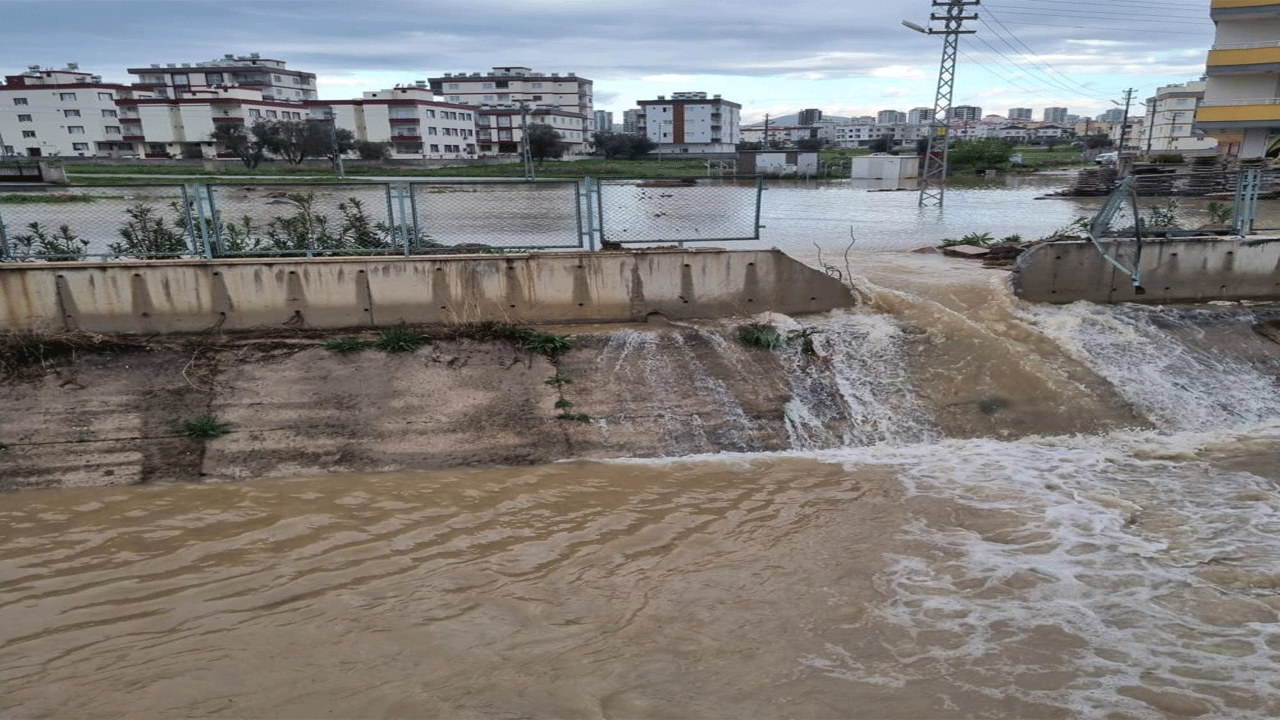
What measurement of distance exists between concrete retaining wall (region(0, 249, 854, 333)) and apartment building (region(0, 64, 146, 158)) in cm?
10106

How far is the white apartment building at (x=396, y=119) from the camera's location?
302 feet

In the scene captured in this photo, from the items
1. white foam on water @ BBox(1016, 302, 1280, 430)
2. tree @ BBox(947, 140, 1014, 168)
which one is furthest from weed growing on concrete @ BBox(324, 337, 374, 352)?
tree @ BBox(947, 140, 1014, 168)

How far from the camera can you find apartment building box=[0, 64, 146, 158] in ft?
290

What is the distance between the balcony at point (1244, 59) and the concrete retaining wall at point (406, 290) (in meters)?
52.1

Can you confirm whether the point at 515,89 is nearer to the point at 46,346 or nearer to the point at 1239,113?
the point at 1239,113

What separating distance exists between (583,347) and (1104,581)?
21.4 ft

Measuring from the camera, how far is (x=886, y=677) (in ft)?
15.6

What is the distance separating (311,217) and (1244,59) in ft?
190

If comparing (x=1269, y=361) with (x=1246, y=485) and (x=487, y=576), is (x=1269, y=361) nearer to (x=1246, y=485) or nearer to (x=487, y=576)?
(x=1246, y=485)

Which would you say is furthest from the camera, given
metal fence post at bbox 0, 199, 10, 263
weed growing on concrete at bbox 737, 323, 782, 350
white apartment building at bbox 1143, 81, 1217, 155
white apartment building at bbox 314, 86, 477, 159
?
white apartment building at bbox 314, 86, 477, 159

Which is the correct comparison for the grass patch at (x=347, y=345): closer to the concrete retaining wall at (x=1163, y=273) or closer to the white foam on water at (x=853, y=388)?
the white foam on water at (x=853, y=388)

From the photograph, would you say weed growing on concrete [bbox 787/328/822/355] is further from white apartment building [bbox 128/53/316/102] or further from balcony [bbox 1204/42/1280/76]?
white apartment building [bbox 128/53/316/102]

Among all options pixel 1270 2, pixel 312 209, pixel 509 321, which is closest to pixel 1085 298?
pixel 509 321

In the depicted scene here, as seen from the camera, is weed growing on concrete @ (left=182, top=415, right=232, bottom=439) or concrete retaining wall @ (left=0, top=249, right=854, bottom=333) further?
concrete retaining wall @ (left=0, top=249, right=854, bottom=333)
